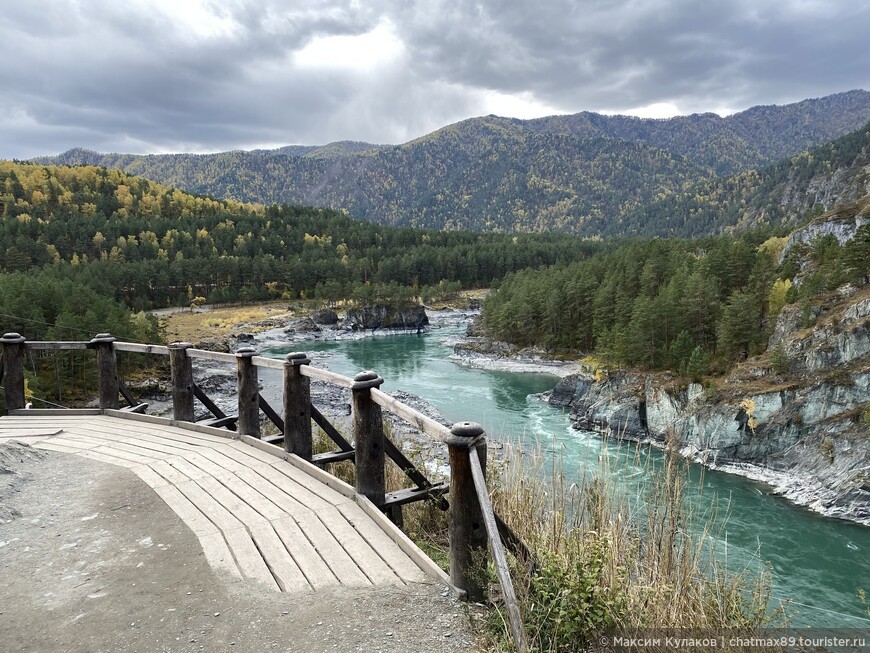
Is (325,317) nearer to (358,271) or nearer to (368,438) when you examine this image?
(358,271)

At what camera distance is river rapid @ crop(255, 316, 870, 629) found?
1336cm

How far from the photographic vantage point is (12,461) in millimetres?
7371

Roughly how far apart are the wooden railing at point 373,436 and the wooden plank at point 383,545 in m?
0.27

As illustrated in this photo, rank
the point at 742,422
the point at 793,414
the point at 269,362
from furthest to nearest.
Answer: the point at 742,422 → the point at 793,414 → the point at 269,362

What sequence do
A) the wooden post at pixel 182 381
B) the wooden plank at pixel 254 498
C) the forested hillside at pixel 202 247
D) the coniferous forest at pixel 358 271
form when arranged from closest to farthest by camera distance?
the wooden plank at pixel 254 498, the wooden post at pixel 182 381, the coniferous forest at pixel 358 271, the forested hillside at pixel 202 247

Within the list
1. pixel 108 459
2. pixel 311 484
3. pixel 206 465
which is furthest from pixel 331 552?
pixel 108 459

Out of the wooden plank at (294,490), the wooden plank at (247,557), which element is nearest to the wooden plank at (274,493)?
the wooden plank at (294,490)

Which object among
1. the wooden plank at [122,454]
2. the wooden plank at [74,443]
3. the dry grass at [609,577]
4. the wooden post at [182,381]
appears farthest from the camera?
the wooden post at [182,381]

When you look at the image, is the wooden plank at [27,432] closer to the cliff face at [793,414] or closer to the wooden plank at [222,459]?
the wooden plank at [222,459]

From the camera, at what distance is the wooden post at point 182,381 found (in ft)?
30.1

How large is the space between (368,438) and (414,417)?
103 centimetres

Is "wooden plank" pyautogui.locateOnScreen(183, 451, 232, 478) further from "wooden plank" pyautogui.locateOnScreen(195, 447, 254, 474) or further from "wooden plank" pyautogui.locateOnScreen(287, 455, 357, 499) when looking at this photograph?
"wooden plank" pyautogui.locateOnScreen(287, 455, 357, 499)

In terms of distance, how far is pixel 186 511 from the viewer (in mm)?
6027

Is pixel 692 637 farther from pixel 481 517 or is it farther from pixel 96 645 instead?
pixel 96 645
